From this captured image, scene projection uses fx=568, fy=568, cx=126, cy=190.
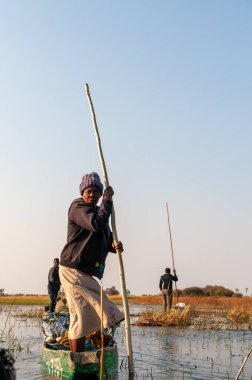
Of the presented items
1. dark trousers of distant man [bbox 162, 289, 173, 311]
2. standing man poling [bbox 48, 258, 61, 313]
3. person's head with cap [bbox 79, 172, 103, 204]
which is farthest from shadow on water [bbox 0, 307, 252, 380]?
dark trousers of distant man [bbox 162, 289, 173, 311]

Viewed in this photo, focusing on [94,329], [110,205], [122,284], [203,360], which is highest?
[110,205]

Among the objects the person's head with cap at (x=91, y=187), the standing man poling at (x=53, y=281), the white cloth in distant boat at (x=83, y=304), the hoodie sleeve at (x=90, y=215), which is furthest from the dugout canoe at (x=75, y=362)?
the standing man poling at (x=53, y=281)

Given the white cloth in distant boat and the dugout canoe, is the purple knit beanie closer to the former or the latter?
the white cloth in distant boat

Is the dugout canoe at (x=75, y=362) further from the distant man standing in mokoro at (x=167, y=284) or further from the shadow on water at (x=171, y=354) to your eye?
the distant man standing in mokoro at (x=167, y=284)

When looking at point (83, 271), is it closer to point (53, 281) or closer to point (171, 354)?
→ point (171, 354)

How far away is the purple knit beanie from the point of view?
22.0ft

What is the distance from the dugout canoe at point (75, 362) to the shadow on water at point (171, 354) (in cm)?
13

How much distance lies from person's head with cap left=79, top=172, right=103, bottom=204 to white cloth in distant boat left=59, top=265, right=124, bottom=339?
34.1 inches

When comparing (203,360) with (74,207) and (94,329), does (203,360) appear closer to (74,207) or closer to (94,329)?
(94,329)

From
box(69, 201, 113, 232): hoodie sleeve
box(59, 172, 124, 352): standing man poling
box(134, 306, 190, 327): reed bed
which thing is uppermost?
box(69, 201, 113, 232): hoodie sleeve

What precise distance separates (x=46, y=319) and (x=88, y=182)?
3134 mm

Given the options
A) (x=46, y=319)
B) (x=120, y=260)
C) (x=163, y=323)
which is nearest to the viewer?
(x=120, y=260)

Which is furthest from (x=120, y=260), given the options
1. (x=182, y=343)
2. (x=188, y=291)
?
(x=188, y=291)

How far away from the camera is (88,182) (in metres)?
6.71
